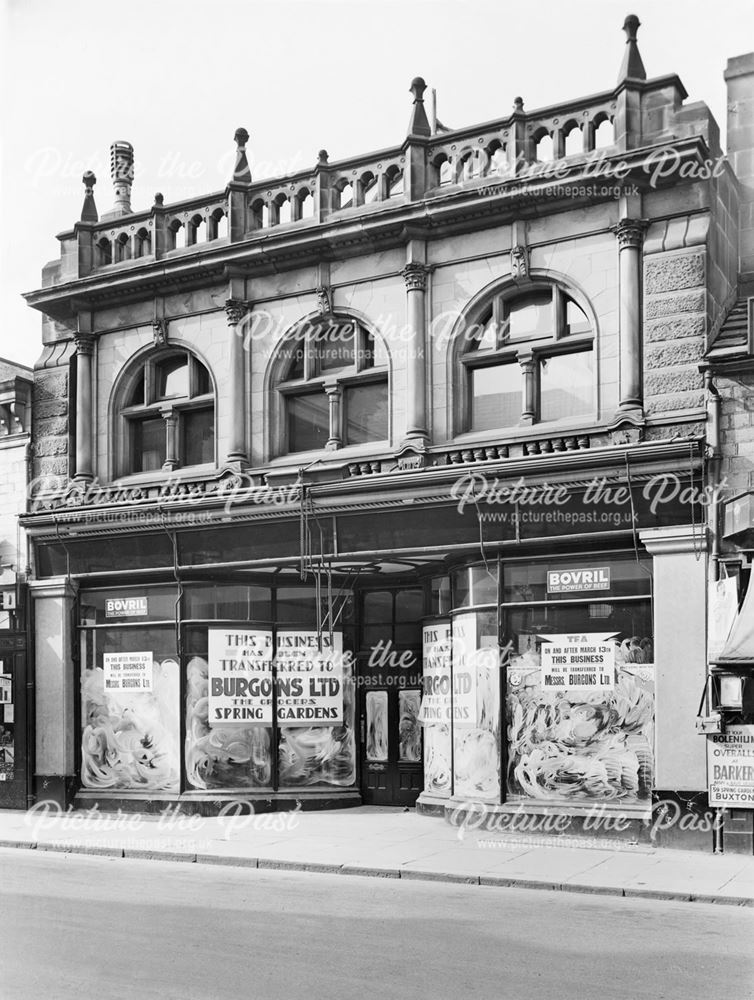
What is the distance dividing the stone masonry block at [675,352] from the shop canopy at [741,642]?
10.9ft

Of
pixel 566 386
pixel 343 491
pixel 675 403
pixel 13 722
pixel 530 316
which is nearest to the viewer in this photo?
pixel 675 403

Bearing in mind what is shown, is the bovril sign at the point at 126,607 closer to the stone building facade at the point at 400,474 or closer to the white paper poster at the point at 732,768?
the stone building facade at the point at 400,474

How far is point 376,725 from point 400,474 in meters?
4.86

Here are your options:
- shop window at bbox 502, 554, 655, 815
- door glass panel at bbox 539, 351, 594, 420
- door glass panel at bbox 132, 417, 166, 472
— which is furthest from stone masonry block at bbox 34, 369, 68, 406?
shop window at bbox 502, 554, 655, 815

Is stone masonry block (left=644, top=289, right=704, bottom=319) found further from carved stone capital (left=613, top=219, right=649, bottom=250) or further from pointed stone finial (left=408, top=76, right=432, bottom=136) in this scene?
pointed stone finial (left=408, top=76, right=432, bottom=136)

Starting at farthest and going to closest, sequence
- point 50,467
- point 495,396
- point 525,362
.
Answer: point 50,467 → point 495,396 → point 525,362

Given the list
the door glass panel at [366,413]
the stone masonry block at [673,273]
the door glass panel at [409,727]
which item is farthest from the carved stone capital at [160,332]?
the stone masonry block at [673,273]

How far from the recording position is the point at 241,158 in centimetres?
2027

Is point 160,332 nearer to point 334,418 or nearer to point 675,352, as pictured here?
point 334,418

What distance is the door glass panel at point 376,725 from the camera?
20.4 meters

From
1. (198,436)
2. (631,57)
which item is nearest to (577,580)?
(198,436)

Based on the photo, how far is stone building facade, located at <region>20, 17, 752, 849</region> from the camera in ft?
54.1

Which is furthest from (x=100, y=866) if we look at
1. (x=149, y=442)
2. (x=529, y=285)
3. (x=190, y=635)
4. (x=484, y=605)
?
(x=529, y=285)

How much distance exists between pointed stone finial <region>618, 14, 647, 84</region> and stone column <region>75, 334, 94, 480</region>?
32.8 feet
